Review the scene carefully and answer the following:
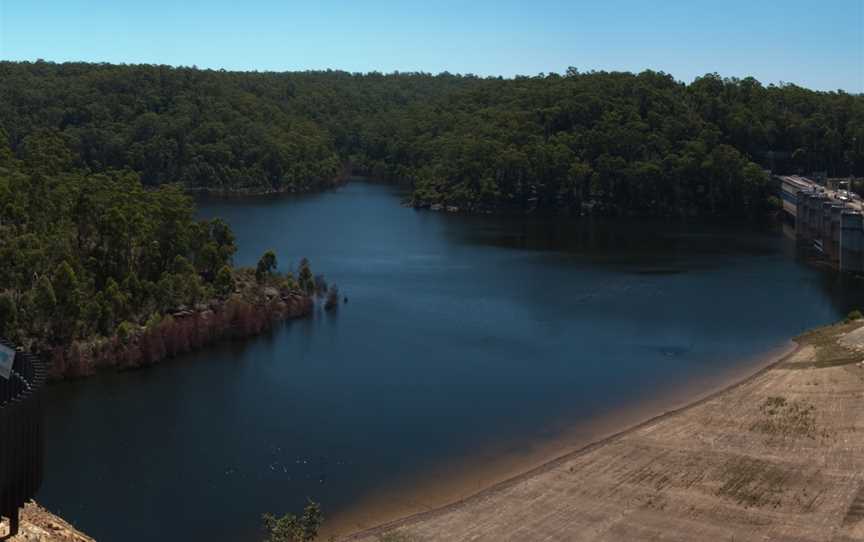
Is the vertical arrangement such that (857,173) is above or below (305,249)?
above

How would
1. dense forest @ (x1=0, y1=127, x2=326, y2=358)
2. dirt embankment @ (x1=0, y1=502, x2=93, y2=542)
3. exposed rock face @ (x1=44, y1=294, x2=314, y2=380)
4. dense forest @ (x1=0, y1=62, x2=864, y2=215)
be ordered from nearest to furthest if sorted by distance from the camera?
dirt embankment @ (x1=0, y1=502, x2=93, y2=542), exposed rock face @ (x1=44, y1=294, x2=314, y2=380), dense forest @ (x1=0, y1=127, x2=326, y2=358), dense forest @ (x1=0, y1=62, x2=864, y2=215)

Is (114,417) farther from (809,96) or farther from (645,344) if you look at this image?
(809,96)

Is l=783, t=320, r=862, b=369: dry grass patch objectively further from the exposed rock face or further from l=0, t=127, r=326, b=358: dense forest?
l=0, t=127, r=326, b=358: dense forest

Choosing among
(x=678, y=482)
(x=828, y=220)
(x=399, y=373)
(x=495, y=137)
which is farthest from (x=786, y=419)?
(x=495, y=137)

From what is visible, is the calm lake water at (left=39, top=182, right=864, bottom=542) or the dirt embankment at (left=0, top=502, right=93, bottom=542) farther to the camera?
the calm lake water at (left=39, top=182, right=864, bottom=542)

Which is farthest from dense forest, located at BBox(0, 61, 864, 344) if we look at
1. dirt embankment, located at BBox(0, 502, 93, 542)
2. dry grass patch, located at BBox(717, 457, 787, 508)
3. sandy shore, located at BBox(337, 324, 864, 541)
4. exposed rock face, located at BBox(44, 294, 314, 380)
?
dirt embankment, located at BBox(0, 502, 93, 542)

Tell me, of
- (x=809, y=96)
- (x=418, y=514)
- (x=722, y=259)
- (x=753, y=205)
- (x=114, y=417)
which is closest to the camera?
(x=418, y=514)

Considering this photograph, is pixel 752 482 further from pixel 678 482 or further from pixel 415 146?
pixel 415 146

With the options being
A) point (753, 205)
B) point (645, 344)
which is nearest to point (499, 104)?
point (753, 205)
